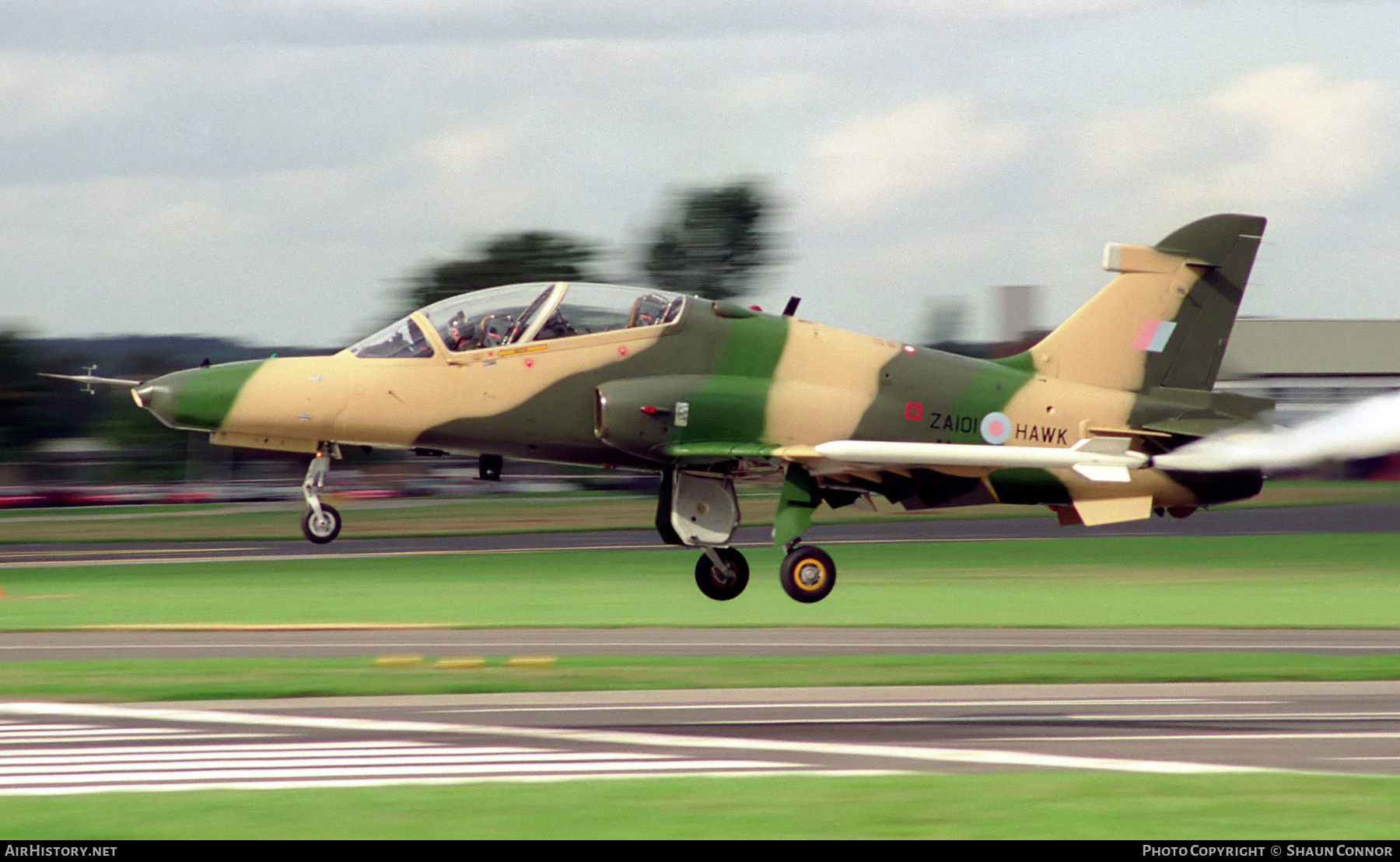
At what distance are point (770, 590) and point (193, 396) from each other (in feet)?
31.9

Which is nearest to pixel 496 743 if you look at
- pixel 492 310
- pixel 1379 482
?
pixel 492 310

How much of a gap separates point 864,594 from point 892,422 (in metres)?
5.22

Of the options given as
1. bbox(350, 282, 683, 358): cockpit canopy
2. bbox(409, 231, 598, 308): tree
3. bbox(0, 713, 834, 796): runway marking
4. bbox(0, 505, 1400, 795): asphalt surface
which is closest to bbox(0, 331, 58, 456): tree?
bbox(409, 231, 598, 308): tree

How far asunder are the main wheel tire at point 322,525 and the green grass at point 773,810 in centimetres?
953

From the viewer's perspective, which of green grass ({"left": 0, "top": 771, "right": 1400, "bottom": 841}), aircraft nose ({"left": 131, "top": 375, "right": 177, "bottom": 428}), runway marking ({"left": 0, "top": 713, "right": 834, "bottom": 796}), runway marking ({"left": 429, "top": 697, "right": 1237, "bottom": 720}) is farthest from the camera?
aircraft nose ({"left": 131, "top": 375, "right": 177, "bottom": 428})

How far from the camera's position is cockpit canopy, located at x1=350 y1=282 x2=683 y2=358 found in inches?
719

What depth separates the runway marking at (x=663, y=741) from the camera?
32.3 feet

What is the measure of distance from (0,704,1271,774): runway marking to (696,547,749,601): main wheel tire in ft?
29.9

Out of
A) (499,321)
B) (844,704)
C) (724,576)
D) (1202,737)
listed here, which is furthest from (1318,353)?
(1202,737)

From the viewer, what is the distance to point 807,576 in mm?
18938

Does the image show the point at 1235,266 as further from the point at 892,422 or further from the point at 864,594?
the point at 864,594

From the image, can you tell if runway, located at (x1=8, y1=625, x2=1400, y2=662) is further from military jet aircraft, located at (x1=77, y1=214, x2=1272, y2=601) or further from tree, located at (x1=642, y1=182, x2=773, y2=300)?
tree, located at (x1=642, y1=182, x2=773, y2=300)

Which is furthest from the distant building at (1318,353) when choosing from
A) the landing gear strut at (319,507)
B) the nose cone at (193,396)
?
the nose cone at (193,396)

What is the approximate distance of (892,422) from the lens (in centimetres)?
1928
